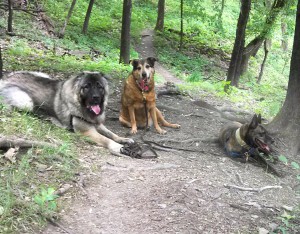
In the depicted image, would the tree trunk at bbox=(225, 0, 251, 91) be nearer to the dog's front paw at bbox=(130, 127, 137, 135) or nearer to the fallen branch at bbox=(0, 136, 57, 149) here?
the dog's front paw at bbox=(130, 127, 137, 135)

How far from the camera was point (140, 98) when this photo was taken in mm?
7105

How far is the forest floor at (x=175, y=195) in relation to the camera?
11.6 feet

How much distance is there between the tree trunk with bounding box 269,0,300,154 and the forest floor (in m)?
0.76

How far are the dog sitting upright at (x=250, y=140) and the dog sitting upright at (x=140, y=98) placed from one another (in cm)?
151

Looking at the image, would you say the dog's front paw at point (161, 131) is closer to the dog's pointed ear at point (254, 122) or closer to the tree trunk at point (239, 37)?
the dog's pointed ear at point (254, 122)

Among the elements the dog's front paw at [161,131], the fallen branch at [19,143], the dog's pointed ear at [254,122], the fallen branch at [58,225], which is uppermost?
the dog's pointed ear at [254,122]

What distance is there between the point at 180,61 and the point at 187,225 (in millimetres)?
17266

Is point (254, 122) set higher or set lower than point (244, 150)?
higher

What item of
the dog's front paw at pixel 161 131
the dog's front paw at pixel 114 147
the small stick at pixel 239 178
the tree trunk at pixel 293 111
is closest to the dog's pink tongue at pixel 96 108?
the dog's front paw at pixel 114 147

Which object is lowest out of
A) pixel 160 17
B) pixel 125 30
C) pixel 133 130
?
pixel 133 130

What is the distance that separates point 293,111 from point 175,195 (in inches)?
139

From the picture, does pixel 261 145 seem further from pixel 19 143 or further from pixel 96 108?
pixel 19 143

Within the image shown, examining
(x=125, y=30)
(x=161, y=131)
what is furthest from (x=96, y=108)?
(x=125, y=30)

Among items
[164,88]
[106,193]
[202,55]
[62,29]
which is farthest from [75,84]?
[202,55]
